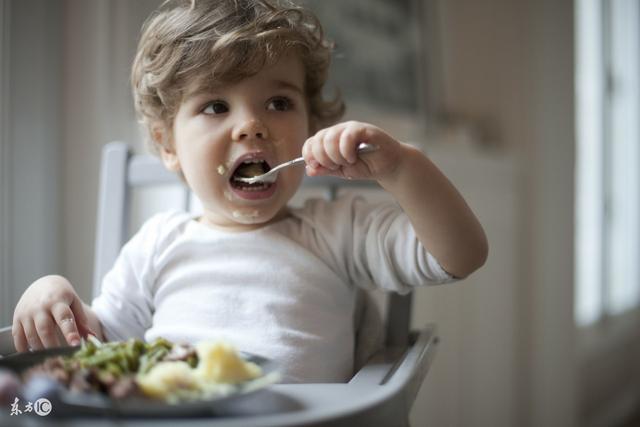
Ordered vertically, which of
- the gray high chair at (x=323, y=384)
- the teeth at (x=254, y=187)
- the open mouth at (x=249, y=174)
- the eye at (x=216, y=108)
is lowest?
the gray high chair at (x=323, y=384)

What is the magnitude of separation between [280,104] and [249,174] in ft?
0.31

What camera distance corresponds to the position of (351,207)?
680 millimetres

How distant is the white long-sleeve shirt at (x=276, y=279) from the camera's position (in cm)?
59

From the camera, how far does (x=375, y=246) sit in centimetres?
62

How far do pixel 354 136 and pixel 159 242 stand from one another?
12.9 inches

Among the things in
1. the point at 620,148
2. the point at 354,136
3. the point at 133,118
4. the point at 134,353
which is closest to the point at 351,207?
the point at 354,136

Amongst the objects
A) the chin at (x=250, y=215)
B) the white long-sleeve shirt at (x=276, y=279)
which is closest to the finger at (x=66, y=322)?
the white long-sleeve shirt at (x=276, y=279)

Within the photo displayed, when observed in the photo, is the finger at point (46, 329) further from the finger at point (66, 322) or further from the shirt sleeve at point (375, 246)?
the shirt sleeve at point (375, 246)

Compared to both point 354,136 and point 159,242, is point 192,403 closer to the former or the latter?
point 354,136

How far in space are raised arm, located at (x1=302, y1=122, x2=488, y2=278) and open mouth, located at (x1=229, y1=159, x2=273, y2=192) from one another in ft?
0.42

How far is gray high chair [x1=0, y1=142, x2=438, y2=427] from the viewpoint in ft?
1.18

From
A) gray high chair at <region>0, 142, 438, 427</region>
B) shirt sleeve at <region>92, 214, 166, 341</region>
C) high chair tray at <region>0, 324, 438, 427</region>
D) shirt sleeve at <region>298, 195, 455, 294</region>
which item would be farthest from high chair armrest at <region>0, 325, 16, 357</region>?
shirt sleeve at <region>298, 195, 455, 294</region>

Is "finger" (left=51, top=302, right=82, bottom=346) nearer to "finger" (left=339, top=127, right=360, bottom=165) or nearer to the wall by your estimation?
the wall

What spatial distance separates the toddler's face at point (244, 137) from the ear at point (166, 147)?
61 millimetres
